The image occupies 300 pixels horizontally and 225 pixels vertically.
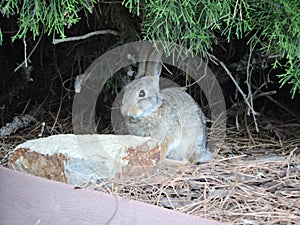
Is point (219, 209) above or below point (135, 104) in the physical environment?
below

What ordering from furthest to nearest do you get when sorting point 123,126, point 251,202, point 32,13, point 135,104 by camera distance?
point 123,126 → point 135,104 → point 32,13 → point 251,202

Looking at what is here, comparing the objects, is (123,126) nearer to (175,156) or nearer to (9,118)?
(175,156)

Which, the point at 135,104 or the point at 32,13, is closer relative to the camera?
the point at 32,13

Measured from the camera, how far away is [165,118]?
114 inches

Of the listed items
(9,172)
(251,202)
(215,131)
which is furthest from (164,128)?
(9,172)

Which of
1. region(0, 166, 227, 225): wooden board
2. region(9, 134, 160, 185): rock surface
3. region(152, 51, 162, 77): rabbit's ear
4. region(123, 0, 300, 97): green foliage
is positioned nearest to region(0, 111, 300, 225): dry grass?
region(9, 134, 160, 185): rock surface

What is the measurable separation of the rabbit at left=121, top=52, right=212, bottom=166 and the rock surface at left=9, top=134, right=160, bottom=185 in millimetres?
273

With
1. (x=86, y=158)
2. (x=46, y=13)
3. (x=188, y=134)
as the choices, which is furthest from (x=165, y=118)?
(x=46, y=13)

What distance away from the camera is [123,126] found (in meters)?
3.22

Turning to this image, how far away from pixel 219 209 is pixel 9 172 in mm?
875

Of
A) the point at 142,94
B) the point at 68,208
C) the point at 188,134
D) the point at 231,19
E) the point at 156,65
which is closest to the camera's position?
the point at 68,208

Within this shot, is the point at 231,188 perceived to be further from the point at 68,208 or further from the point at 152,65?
the point at 152,65

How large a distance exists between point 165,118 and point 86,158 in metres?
0.73

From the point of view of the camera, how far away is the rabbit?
277cm
